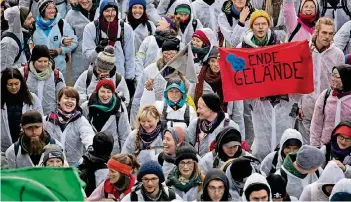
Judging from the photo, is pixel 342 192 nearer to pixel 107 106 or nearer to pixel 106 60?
pixel 107 106

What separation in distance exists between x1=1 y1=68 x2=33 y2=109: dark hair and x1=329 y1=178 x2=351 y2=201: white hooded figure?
4139mm

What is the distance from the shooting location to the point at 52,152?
65.0 ft

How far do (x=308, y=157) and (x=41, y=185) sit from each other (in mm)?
4149

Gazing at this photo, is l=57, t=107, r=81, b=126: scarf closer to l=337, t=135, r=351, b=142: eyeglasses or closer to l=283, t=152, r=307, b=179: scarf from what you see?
l=283, t=152, r=307, b=179: scarf

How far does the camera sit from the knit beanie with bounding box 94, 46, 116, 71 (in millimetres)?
22825

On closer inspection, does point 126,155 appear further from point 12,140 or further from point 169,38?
point 169,38

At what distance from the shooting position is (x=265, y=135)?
71.4 feet

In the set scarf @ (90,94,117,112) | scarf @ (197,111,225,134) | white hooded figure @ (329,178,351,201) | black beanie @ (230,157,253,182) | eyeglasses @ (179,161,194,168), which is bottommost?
white hooded figure @ (329,178,351,201)

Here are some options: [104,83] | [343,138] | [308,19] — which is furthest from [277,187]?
[308,19]

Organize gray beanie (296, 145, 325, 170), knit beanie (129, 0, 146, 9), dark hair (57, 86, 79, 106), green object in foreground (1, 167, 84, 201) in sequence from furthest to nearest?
knit beanie (129, 0, 146, 9), dark hair (57, 86, 79, 106), gray beanie (296, 145, 325, 170), green object in foreground (1, 167, 84, 201)

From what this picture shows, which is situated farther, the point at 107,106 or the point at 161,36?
the point at 161,36

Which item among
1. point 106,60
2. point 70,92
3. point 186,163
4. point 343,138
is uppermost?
point 106,60

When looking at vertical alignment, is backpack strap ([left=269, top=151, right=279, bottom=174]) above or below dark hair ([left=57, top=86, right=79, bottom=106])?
below

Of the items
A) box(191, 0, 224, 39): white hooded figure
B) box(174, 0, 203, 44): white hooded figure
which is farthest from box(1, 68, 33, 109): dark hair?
box(191, 0, 224, 39): white hooded figure
